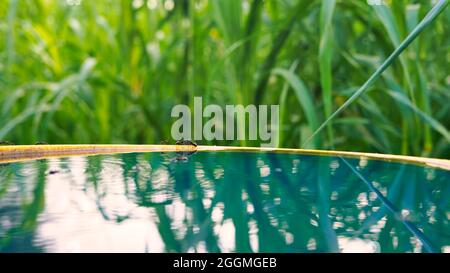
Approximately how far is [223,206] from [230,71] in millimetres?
674

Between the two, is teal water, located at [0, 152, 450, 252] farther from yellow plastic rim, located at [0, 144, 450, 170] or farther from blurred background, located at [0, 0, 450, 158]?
blurred background, located at [0, 0, 450, 158]

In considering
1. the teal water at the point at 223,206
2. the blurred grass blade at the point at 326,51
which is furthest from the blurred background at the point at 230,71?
the teal water at the point at 223,206

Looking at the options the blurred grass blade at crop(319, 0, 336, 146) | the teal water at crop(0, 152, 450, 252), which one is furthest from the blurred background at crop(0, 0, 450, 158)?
the teal water at crop(0, 152, 450, 252)

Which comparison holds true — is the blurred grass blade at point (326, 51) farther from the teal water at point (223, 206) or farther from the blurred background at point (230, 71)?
the teal water at point (223, 206)

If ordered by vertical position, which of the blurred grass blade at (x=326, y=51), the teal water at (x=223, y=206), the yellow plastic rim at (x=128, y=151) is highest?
the blurred grass blade at (x=326, y=51)

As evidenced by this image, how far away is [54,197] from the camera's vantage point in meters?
0.78

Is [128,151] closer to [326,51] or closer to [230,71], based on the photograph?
[230,71]

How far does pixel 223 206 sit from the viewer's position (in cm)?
71

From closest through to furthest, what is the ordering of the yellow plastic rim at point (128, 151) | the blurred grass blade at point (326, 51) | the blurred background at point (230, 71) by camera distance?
the blurred grass blade at point (326, 51) < the yellow plastic rim at point (128, 151) < the blurred background at point (230, 71)

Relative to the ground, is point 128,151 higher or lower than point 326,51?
lower

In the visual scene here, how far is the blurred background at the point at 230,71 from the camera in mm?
1272

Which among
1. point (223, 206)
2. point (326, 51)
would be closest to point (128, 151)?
point (326, 51)

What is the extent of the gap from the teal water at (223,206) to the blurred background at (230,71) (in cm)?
18
